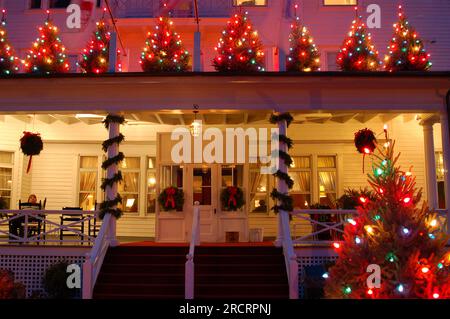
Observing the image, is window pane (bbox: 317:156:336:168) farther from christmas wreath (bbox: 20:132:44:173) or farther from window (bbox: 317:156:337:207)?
christmas wreath (bbox: 20:132:44:173)

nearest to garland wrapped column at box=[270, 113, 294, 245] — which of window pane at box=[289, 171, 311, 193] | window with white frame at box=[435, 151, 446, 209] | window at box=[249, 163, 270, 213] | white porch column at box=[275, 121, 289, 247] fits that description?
white porch column at box=[275, 121, 289, 247]

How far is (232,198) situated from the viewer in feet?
45.5

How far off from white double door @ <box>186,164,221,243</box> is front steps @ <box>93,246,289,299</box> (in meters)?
2.44

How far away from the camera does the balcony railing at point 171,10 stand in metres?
15.9

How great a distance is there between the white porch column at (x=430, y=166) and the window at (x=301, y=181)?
4.02 meters

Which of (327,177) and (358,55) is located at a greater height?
(358,55)

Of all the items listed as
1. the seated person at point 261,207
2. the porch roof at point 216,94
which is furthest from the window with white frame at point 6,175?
the seated person at point 261,207

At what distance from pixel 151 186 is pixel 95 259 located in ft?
19.5

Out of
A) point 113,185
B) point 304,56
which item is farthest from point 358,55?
point 113,185

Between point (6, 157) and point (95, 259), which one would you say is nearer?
point (95, 259)

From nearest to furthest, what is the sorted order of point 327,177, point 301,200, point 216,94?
1. point 216,94
2. point 301,200
3. point 327,177

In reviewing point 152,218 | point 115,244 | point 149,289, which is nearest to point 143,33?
point 152,218

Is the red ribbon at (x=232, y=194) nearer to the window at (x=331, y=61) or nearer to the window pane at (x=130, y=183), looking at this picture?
the window pane at (x=130, y=183)

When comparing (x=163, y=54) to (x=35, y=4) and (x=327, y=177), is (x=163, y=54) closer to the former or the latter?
(x=327, y=177)
